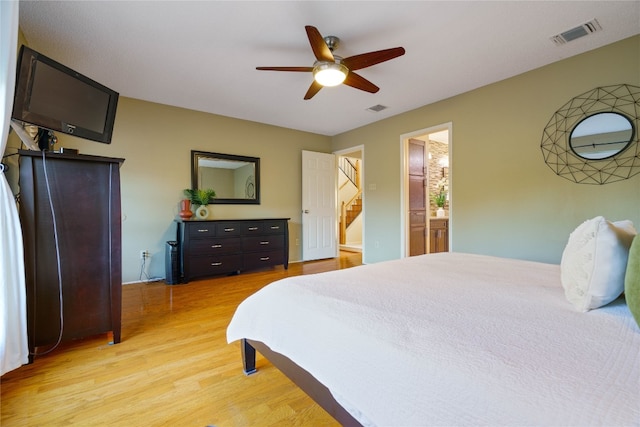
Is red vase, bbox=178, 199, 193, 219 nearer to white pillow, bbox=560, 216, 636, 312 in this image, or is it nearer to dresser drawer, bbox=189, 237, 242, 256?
dresser drawer, bbox=189, 237, 242, 256

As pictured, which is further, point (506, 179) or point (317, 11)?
point (506, 179)

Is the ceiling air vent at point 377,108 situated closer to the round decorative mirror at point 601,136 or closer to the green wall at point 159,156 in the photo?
the green wall at point 159,156

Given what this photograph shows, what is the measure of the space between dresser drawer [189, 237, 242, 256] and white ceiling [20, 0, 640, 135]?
6.38ft

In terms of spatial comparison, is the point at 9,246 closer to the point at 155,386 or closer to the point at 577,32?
the point at 155,386

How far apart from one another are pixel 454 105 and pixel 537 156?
1215 mm

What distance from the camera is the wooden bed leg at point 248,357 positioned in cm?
165

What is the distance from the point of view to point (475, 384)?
65 cm

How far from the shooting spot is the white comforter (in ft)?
1.93

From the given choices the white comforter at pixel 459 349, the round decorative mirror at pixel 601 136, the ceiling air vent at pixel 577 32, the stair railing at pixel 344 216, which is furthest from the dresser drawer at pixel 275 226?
the ceiling air vent at pixel 577 32

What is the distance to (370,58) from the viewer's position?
2352 mm

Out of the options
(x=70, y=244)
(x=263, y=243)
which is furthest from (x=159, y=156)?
(x=70, y=244)

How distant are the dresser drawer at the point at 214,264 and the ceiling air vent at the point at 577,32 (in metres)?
4.29

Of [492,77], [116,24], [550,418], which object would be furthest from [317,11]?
[550,418]

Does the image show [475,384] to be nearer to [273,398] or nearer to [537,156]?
[273,398]
